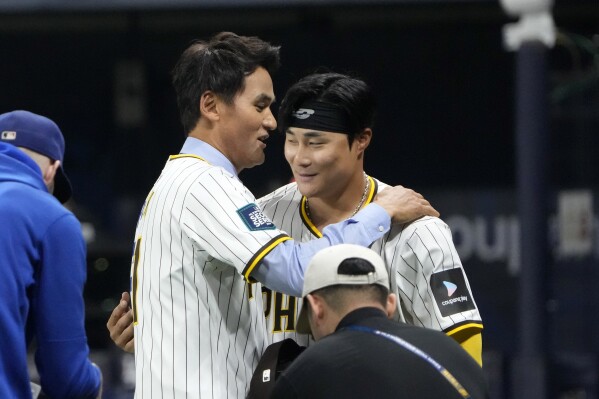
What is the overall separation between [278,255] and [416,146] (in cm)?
628

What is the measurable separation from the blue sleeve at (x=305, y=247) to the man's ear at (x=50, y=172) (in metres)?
0.75

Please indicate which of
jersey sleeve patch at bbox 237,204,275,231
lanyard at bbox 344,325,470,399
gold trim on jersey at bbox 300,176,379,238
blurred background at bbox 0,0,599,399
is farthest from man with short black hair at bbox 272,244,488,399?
blurred background at bbox 0,0,599,399

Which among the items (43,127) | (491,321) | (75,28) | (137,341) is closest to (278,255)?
(137,341)

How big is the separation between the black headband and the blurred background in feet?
18.5

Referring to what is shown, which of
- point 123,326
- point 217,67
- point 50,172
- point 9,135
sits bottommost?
point 123,326

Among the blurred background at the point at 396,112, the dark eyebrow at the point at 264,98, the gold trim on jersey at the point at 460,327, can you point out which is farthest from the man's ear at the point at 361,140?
the blurred background at the point at 396,112

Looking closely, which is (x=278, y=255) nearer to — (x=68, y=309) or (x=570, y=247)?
Result: (x=68, y=309)

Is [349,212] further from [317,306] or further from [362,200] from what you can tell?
[317,306]

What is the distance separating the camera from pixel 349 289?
8.37 feet

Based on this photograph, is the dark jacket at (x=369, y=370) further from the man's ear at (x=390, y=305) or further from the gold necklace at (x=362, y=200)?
the gold necklace at (x=362, y=200)

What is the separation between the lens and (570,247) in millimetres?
8656

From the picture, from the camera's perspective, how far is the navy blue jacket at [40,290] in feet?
9.71

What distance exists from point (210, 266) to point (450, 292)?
1.94ft

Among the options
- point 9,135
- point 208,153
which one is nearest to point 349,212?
point 208,153
